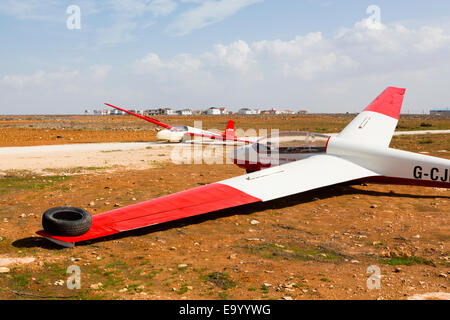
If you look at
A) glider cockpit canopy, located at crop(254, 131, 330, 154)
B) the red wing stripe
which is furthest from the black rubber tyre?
glider cockpit canopy, located at crop(254, 131, 330, 154)

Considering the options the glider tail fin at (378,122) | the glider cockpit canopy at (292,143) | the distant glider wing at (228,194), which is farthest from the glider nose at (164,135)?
the distant glider wing at (228,194)

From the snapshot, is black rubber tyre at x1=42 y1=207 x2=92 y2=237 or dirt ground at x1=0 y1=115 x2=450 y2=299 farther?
black rubber tyre at x1=42 y1=207 x2=92 y2=237

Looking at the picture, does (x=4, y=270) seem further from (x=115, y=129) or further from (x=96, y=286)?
(x=115, y=129)

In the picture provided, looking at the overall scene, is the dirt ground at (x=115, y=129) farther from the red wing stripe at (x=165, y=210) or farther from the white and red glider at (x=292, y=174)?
the red wing stripe at (x=165, y=210)

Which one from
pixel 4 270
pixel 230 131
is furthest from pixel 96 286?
pixel 230 131

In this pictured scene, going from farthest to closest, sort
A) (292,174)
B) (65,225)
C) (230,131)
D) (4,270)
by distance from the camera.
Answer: (230,131)
(292,174)
(65,225)
(4,270)

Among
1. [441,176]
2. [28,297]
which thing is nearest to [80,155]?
[28,297]

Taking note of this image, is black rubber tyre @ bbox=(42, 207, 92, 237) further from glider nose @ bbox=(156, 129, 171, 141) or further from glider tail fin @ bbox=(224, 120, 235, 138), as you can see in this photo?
glider nose @ bbox=(156, 129, 171, 141)
